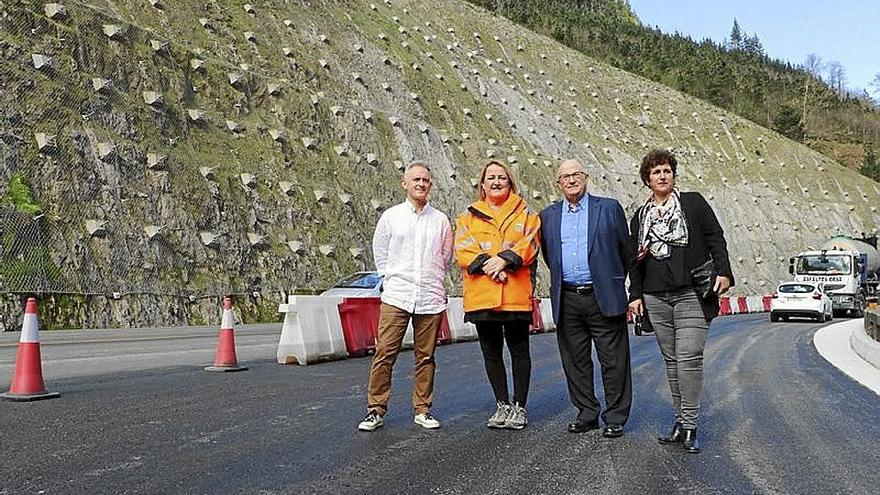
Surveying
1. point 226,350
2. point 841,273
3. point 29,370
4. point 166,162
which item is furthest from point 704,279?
point 841,273

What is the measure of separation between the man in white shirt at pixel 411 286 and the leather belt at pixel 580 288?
963 millimetres

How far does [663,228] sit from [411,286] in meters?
1.92

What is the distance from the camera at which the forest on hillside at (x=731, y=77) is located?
86375 millimetres

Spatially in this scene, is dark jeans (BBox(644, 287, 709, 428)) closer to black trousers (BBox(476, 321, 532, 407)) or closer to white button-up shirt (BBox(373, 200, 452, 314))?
black trousers (BBox(476, 321, 532, 407))

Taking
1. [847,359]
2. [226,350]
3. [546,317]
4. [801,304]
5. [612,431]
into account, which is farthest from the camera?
[801,304]

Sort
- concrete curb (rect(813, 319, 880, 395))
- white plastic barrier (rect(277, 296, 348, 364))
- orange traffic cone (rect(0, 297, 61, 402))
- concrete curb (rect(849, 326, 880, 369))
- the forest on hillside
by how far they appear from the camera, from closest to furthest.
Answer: orange traffic cone (rect(0, 297, 61, 402))
concrete curb (rect(813, 319, 880, 395))
white plastic barrier (rect(277, 296, 348, 364))
concrete curb (rect(849, 326, 880, 369))
the forest on hillside

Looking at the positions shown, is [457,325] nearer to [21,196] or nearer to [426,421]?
[21,196]

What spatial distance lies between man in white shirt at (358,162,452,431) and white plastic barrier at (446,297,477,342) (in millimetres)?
10719

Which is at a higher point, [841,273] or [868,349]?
[841,273]

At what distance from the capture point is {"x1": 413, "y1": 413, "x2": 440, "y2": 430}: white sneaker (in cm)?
626

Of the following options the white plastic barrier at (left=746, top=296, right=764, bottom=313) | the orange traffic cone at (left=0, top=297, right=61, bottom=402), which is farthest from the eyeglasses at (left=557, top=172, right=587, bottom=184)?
the white plastic barrier at (left=746, top=296, right=764, bottom=313)

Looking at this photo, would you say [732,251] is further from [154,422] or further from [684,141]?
[154,422]

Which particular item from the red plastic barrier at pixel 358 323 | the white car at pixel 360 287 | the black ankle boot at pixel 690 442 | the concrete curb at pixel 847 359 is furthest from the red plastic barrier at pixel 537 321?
the black ankle boot at pixel 690 442

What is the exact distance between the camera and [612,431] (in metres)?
6.04
